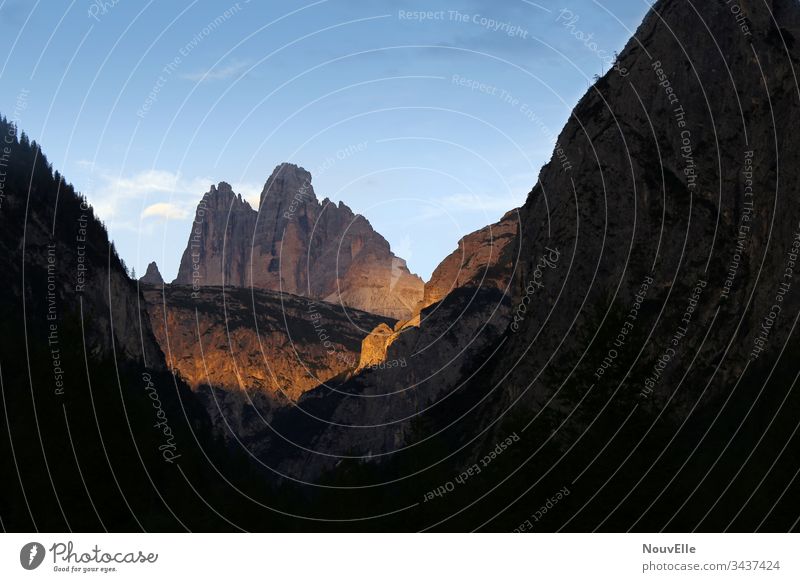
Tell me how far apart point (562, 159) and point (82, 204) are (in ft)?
257

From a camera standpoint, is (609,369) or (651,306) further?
(651,306)

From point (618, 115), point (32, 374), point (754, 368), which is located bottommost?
point (754, 368)

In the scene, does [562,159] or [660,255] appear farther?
[562,159]

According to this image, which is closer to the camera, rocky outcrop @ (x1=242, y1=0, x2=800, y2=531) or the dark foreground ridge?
the dark foreground ridge

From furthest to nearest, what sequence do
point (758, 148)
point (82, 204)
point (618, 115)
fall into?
1. point (82, 204)
2. point (618, 115)
3. point (758, 148)

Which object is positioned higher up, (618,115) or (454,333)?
(618,115)

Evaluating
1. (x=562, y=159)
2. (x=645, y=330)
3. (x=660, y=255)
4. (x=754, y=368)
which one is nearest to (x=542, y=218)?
(x=562, y=159)

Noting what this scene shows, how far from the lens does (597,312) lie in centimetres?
8081

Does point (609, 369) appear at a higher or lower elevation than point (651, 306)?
lower

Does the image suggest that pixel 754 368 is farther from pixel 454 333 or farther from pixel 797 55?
pixel 454 333

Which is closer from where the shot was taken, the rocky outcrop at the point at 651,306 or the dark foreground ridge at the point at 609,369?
the dark foreground ridge at the point at 609,369

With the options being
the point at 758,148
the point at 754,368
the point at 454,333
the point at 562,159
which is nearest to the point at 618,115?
the point at 562,159

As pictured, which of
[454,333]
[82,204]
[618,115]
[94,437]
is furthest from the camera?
[454,333]

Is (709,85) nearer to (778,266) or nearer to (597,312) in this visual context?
(778,266)
